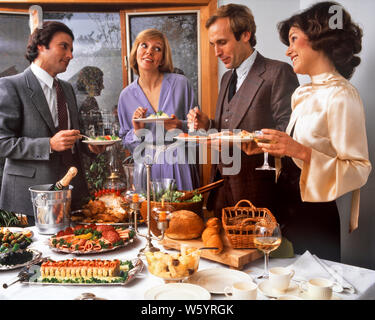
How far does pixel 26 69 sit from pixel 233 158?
1.56m

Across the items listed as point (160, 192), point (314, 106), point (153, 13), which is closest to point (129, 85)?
point (153, 13)

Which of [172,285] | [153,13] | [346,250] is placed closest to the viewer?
[172,285]

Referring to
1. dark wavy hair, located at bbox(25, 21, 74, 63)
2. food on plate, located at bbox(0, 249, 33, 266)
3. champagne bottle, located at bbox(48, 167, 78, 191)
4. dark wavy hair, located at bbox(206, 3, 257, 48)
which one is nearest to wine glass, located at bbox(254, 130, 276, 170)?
dark wavy hair, located at bbox(206, 3, 257, 48)

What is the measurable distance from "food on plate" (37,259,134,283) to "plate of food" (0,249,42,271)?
18 centimetres

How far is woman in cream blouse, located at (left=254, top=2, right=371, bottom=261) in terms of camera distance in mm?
1944

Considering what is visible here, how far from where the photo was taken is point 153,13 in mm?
2521

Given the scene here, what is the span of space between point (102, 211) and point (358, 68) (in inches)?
69.4

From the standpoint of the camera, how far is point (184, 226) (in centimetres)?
188

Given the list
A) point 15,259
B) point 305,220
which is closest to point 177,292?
point 15,259

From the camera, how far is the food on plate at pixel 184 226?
1877 mm

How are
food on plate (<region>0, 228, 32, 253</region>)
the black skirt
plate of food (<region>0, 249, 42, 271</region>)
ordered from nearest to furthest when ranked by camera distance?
plate of food (<region>0, 249, 42, 271</region>)
food on plate (<region>0, 228, 32, 253</region>)
the black skirt

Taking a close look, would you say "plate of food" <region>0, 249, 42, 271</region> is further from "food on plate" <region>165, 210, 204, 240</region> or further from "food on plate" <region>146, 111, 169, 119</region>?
"food on plate" <region>146, 111, 169, 119</region>

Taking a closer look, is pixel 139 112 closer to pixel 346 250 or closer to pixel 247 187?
pixel 247 187

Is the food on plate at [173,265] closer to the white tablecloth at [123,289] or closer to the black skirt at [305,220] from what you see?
the white tablecloth at [123,289]
